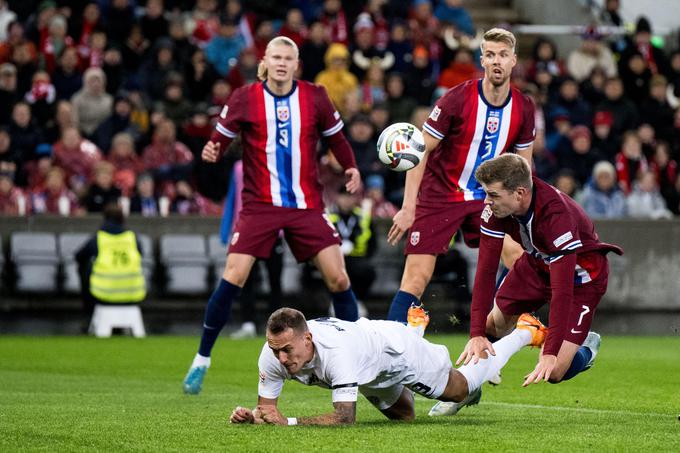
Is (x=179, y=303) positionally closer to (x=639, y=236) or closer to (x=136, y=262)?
(x=136, y=262)

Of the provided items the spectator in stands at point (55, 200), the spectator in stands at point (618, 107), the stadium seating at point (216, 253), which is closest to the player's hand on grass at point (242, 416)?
the stadium seating at point (216, 253)

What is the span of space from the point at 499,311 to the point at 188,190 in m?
10.2

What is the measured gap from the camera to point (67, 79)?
19750mm

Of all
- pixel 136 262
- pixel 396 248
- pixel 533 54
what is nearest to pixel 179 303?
pixel 136 262

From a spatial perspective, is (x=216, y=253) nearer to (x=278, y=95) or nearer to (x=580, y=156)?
(x=580, y=156)

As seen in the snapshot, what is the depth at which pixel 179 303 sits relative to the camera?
712 inches

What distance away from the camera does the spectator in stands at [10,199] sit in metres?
17.8

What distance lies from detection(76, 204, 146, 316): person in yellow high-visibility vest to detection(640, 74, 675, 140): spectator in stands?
8818 mm

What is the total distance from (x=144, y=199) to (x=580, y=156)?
20.4 feet

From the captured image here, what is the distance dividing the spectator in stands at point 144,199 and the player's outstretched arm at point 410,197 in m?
8.89

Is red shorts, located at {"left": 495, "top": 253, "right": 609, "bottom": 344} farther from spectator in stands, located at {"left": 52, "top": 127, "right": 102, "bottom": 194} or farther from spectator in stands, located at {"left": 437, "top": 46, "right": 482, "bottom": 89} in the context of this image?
spectator in stands, located at {"left": 437, "top": 46, "right": 482, "bottom": 89}

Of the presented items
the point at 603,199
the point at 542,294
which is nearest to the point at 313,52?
the point at 603,199

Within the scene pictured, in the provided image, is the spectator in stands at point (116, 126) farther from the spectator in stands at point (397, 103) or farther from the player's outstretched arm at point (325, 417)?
the player's outstretched arm at point (325, 417)

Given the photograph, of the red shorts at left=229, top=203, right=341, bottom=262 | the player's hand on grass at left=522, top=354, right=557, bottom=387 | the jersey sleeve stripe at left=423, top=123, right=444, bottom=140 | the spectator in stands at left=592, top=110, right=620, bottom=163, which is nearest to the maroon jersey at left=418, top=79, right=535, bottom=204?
the jersey sleeve stripe at left=423, top=123, right=444, bottom=140
